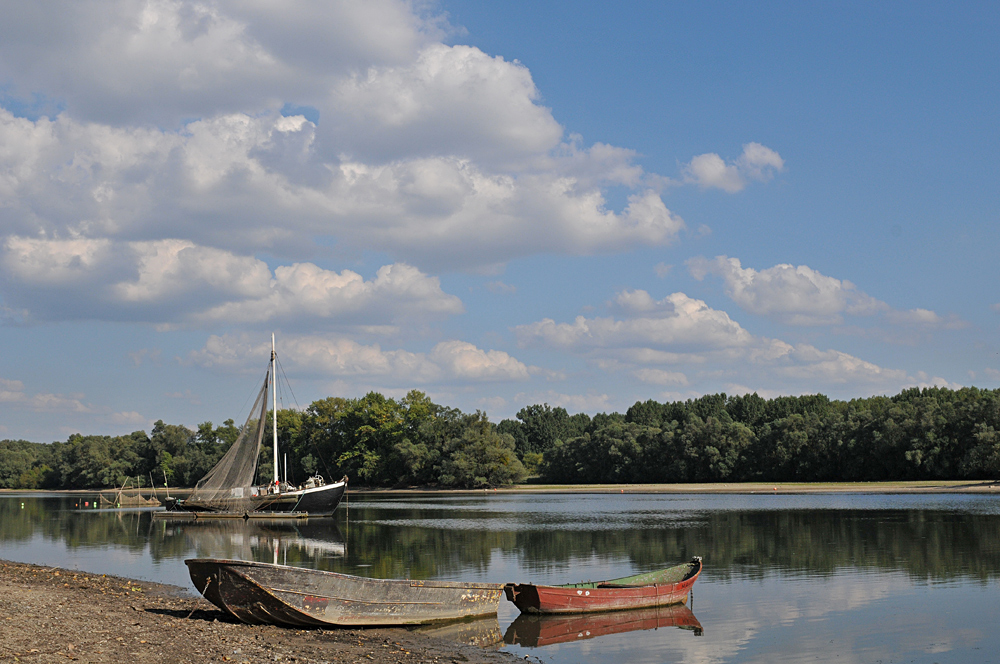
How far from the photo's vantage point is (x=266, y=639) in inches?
693

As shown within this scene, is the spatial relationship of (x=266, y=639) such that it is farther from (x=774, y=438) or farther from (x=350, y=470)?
Result: (x=350, y=470)

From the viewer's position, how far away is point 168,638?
1702 cm

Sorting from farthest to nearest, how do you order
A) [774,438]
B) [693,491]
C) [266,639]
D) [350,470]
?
[350,470], [774,438], [693,491], [266,639]

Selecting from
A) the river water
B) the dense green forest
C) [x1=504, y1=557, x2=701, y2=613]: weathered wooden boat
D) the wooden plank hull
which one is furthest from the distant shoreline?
[x1=504, y1=557, x2=701, y2=613]: weathered wooden boat

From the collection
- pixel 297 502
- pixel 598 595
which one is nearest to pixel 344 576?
pixel 598 595

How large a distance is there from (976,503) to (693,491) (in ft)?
141

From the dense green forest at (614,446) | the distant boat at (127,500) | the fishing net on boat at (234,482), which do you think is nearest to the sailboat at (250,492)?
the fishing net on boat at (234,482)

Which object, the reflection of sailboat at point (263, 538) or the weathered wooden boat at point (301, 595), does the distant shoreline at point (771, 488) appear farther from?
the weathered wooden boat at point (301, 595)

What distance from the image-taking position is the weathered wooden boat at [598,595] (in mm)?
22109

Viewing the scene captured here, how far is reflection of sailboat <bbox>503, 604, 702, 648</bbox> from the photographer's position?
20172mm

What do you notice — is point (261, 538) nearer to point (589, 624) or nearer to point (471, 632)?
point (471, 632)

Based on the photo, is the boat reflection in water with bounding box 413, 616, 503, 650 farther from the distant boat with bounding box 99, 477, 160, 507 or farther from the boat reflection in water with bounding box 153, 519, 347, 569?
the distant boat with bounding box 99, 477, 160, 507

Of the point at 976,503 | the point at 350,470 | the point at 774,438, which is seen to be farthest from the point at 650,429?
the point at 976,503

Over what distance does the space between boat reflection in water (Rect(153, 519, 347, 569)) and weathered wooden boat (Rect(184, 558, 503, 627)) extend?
12955mm
